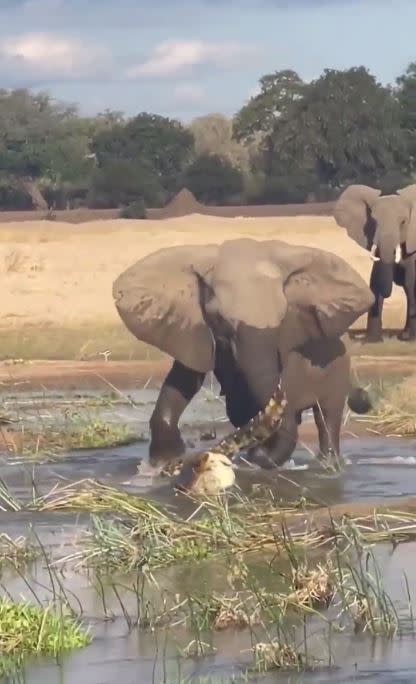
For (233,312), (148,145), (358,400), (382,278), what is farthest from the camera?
(148,145)

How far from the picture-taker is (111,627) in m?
7.55

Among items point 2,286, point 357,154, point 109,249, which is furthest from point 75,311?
point 357,154

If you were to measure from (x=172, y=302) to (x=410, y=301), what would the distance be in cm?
801

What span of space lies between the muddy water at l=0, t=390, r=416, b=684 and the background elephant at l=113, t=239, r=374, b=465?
0.55m

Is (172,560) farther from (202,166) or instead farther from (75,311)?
(202,166)

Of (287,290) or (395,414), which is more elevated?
(287,290)

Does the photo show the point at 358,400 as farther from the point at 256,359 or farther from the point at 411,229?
the point at 411,229

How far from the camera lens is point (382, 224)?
2070 cm

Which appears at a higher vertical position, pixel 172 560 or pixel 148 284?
pixel 148 284

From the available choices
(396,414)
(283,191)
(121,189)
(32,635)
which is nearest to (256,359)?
(396,414)

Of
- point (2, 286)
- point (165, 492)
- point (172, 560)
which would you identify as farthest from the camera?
point (2, 286)

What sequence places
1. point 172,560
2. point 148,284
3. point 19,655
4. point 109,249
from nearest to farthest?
point 19,655 → point 172,560 → point 148,284 → point 109,249

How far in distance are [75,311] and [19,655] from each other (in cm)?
1531

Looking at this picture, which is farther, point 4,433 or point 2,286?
point 2,286
